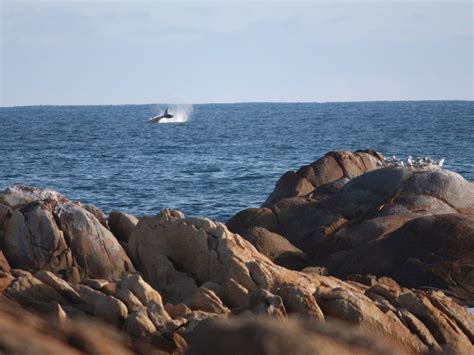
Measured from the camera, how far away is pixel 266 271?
12273 millimetres

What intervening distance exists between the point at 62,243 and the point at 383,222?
6.17m

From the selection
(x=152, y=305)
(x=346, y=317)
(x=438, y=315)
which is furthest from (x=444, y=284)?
(x=152, y=305)

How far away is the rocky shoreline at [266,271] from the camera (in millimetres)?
3910

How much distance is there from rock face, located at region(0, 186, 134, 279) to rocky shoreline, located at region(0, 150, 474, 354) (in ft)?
0.07

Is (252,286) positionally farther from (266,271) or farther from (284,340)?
(284,340)

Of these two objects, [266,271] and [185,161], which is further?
[185,161]

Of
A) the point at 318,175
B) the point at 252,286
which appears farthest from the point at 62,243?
the point at 318,175

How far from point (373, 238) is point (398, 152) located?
38907mm

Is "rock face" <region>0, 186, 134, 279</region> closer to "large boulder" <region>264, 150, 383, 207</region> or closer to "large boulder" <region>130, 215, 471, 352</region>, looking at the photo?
"large boulder" <region>130, 215, 471, 352</region>

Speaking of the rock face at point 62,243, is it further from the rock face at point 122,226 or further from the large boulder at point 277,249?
the large boulder at point 277,249

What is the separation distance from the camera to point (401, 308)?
10938 millimetres

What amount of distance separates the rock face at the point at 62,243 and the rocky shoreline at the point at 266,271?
0.9 inches

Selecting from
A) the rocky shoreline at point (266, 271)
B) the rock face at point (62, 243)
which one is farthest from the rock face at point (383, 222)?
the rock face at point (62, 243)

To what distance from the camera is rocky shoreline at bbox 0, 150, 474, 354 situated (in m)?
3.91
